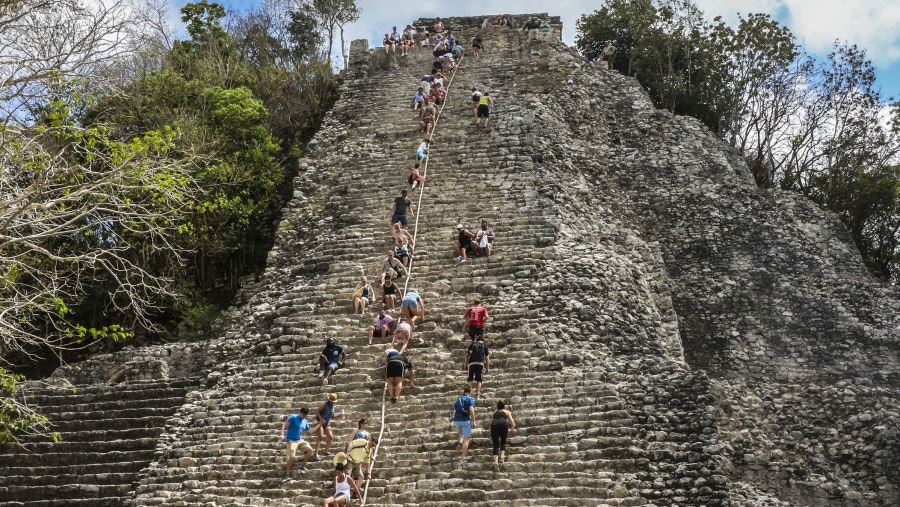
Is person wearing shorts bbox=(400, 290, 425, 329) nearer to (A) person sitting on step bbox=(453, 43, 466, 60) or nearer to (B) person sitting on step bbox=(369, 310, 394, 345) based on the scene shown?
(B) person sitting on step bbox=(369, 310, 394, 345)

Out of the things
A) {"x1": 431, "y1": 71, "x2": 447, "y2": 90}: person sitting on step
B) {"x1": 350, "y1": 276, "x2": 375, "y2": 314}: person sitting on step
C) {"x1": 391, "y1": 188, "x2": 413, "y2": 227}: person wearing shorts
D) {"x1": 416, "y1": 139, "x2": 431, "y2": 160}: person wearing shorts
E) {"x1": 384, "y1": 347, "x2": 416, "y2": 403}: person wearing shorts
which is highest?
{"x1": 431, "y1": 71, "x2": 447, "y2": 90}: person sitting on step

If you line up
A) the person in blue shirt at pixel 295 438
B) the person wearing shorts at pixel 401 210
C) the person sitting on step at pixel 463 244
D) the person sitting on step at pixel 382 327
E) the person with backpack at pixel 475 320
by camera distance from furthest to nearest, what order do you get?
the person wearing shorts at pixel 401 210 < the person sitting on step at pixel 463 244 < the person sitting on step at pixel 382 327 < the person with backpack at pixel 475 320 < the person in blue shirt at pixel 295 438

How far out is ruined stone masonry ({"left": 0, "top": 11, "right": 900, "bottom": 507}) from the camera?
1205 cm

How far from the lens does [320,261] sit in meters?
16.9

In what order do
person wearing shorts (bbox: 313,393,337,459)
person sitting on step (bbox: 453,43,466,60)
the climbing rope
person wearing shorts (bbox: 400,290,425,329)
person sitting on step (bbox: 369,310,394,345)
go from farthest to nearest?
1. person sitting on step (bbox: 453,43,466,60)
2. person wearing shorts (bbox: 400,290,425,329)
3. person sitting on step (bbox: 369,310,394,345)
4. person wearing shorts (bbox: 313,393,337,459)
5. the climbing rope

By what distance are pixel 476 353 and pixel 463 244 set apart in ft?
11.6

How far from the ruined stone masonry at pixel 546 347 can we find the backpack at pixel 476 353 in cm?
42

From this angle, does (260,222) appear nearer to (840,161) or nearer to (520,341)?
(520,341)

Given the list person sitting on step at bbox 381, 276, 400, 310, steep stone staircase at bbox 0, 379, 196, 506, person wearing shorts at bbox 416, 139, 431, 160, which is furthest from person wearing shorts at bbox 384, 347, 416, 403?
person wearing shorts at bbox 416, 139, 431, 160

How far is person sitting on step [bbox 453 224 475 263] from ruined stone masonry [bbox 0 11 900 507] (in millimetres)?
224

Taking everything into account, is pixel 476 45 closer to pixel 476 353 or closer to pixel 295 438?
pixel 476 353

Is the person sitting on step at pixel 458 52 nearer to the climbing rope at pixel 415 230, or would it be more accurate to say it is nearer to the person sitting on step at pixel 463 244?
the climbing rope at pixel 415 230

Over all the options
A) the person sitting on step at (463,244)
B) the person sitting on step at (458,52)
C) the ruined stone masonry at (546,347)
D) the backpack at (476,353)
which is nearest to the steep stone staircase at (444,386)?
the ruined stone masonry at (546,347)

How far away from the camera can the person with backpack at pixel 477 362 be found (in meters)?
12.9
